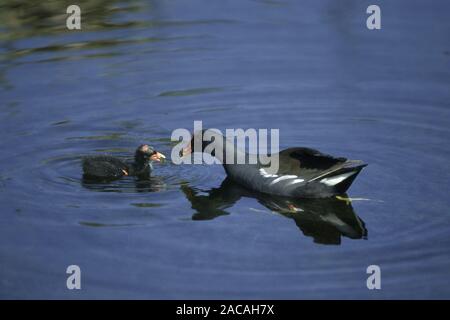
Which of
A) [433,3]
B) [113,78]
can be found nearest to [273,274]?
[113,78]

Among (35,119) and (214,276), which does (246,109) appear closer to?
(35,119)

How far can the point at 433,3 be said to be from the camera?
46.8 ft

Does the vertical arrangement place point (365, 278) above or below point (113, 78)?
below

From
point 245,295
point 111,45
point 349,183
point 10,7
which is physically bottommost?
point 245,295

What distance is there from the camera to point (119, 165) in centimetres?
1005

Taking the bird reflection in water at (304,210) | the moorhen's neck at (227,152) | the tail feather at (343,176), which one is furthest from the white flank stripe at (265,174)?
the tail feather at (343,176)

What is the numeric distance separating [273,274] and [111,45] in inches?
264

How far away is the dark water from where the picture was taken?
793cm

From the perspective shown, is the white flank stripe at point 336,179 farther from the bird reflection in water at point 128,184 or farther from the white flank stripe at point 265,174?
the bird reflection in water at point 128,184

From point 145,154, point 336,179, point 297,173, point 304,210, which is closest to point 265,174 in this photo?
point 297,173

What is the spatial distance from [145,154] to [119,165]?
0.97 ft

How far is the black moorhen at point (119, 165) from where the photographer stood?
9.86 metres

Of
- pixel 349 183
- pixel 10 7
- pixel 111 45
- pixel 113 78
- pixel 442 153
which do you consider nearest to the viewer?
pixel 349 183

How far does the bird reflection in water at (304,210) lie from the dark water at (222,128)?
0.08 feet
